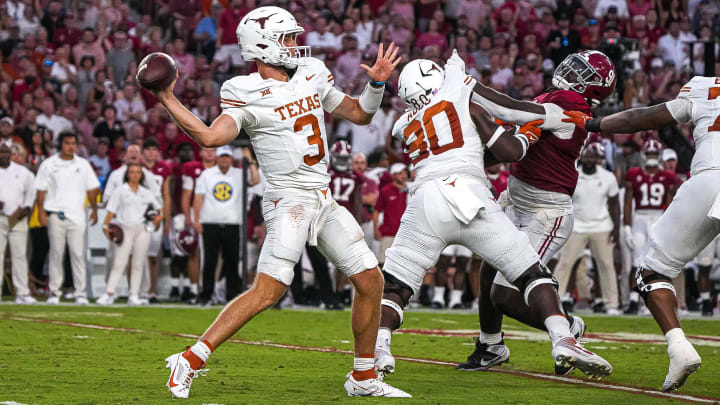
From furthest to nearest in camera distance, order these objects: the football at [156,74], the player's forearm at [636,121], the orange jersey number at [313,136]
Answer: the player's forearm at [636,121], the orange jersey number at [313,136], the football at [156,74]

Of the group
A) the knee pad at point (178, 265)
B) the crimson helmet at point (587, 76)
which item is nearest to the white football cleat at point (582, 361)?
the crimson helmet at point (587, 76)

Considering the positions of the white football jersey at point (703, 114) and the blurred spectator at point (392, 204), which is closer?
the white football jersey at point (703, 114)

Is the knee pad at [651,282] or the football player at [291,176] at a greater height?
the football player at [291,176]

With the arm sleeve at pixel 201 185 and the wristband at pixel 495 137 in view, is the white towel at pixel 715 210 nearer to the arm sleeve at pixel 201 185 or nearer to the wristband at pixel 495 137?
the wristband at pixel 495 137

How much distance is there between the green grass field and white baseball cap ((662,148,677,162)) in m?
2.98

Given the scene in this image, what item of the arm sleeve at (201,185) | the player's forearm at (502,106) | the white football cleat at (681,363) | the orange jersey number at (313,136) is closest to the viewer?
the orange jersey number at (313,136)

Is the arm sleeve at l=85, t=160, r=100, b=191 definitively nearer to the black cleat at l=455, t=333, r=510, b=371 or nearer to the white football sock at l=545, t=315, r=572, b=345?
the black cleat at l=455, t=333, r=510, b=371

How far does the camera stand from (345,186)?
556 inches

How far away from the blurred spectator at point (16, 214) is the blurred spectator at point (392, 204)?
439cm

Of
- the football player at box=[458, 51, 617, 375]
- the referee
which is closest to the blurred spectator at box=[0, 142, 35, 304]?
the referee

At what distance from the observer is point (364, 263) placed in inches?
243

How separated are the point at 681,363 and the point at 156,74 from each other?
3.23 meters

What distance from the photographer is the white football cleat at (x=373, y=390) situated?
6.16 metres

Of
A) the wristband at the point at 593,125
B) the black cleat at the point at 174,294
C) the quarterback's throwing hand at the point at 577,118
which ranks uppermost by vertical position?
the quarterback's throwing hand at the point at 577,118
